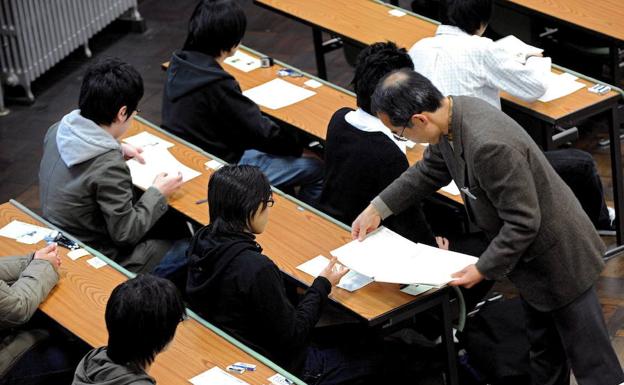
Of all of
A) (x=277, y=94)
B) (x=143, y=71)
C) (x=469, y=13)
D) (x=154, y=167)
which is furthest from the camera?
(x=143, y=71)

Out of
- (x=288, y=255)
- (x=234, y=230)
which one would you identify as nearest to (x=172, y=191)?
(x=288, y=255)

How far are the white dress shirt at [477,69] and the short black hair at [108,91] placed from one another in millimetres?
1491

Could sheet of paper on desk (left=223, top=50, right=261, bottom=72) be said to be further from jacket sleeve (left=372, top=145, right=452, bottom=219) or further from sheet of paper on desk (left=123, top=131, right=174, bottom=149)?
jacket sleeve (left=372, top=145, right=452, bottom=219)

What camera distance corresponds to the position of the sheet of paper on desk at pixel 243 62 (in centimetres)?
645

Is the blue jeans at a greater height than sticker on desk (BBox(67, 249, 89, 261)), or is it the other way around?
sticker on desk (BBox(67, 249, 89, 261))

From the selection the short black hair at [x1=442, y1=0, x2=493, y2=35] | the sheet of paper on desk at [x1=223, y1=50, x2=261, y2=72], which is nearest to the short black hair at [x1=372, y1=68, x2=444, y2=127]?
the short black hair at [x1=442, y1=0, x2=493, y2=35]

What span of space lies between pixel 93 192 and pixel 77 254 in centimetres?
27

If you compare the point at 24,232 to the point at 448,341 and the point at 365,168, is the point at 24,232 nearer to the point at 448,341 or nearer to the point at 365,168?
the point at 365,168

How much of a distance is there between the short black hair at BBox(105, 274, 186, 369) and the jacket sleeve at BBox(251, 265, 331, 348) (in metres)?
0.50

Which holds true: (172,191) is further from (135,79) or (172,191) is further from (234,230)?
(234,230)

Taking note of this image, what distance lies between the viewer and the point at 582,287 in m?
4.10

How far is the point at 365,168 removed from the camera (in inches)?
186

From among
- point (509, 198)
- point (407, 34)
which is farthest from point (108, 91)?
point (407, 34)

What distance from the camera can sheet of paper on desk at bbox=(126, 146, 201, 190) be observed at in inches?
208
